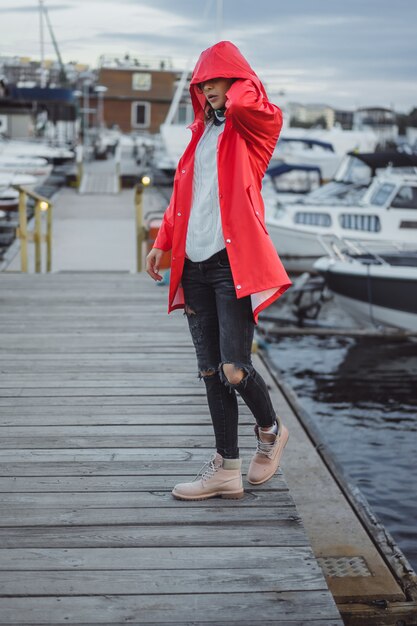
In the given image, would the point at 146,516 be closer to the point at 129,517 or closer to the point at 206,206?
the point at 129,517

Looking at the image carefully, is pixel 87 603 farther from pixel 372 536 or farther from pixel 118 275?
pixel 118 275

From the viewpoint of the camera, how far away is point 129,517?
11.6 ft

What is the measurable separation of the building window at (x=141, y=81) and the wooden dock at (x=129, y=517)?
7024 cm

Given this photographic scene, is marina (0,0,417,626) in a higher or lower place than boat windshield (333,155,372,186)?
higher

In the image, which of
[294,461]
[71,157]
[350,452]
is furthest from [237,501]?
[71,157]

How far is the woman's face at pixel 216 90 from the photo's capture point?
344 cm

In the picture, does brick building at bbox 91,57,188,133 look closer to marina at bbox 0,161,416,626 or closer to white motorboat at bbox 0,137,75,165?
white motorboat at bbox 0,137,75,165

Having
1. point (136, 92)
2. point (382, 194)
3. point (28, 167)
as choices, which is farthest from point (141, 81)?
point (382, 194)

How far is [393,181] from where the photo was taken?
63.0 ft

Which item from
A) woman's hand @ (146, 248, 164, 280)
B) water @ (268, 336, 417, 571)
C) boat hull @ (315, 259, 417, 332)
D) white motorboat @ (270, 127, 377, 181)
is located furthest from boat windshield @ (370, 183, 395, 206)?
woman's hand @ (146, 248, 164, 280)

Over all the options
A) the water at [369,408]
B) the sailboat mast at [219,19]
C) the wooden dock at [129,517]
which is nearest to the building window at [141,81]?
the sailboat mast at [219,19]

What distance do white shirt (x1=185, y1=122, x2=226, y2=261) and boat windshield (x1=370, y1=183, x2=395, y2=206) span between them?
52.4 ft

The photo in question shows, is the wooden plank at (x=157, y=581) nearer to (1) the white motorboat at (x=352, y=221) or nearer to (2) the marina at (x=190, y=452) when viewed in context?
(2) the marina at (x=190, y=452)

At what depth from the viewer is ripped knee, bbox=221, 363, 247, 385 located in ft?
11.6
